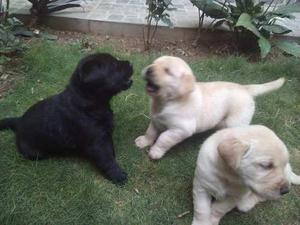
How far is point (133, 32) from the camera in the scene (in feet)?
18.7

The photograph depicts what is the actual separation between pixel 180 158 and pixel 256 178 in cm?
116

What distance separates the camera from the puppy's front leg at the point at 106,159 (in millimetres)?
3072

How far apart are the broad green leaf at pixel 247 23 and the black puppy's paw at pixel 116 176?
2.58 meters

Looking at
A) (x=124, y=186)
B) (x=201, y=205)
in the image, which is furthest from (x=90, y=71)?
(x=201, y=205)

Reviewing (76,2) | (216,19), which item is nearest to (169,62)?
(216,19)

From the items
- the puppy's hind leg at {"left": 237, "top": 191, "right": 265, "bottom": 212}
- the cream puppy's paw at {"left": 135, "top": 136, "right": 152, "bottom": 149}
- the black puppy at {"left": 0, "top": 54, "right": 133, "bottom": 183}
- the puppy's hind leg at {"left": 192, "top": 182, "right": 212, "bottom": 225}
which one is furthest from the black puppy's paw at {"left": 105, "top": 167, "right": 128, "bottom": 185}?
the puppy's hind leg at {"left": 237, "top": 191, "right": 265, "bottom": 212}

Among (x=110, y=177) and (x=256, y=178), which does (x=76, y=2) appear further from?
(x=256, y=178)

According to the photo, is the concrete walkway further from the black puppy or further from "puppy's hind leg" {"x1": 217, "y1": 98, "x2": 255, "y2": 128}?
the black puppy

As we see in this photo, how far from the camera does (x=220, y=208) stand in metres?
2.78

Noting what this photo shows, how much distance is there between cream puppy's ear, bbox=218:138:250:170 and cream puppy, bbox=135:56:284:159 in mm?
746

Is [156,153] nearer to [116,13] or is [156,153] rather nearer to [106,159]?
[106,159]

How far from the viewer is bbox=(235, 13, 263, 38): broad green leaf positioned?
4699 mm

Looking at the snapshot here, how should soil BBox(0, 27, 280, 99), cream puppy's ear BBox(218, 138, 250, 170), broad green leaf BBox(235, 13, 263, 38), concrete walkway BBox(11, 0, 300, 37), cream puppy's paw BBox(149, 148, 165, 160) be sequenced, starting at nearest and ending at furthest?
cream puppy's ear BBox(218, 138, 250, 170)
cream puppy's paw BBox(149, 148, 165, 160)
broad green leaf BBox(235, 13, 263, 38)
soil BBox(0, 27, 280, 99)
concrete walkway BBox(11, 0, 300, 37)

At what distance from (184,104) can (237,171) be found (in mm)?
878
